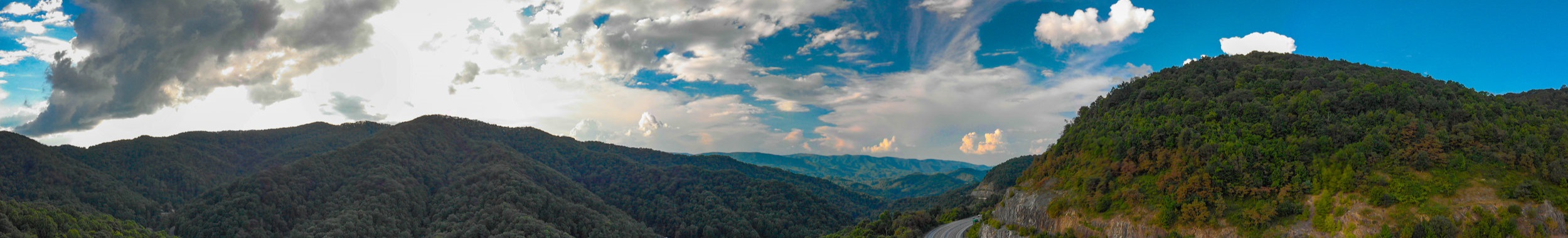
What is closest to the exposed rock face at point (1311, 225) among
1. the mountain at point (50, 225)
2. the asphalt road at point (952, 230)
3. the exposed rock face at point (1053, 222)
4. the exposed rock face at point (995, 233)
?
the exposed rock face at point (1053, 222)

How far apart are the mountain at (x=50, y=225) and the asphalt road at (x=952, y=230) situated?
6199 inches

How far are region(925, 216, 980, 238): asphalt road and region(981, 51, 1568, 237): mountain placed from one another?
492 inches

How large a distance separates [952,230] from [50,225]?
555ft

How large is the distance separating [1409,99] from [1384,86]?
6096 millimetres

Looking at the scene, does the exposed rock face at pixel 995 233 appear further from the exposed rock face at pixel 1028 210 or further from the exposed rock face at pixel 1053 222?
the exposed rock face at pixel 1028 210

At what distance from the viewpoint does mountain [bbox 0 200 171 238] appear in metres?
118

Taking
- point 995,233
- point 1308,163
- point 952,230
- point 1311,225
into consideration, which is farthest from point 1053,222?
point 952,230

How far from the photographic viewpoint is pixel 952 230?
110m

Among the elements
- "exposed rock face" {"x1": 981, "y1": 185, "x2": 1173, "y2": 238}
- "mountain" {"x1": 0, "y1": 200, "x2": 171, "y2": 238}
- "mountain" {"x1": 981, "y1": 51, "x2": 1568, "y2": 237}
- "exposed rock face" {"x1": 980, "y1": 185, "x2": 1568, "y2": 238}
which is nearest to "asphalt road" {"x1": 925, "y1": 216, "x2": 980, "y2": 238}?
"exposed rock face" {"x1": 981, "y1": 185, "x2": 1173, "y2": 238}

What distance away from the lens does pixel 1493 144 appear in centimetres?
5931

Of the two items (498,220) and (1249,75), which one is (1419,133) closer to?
(1249,75)

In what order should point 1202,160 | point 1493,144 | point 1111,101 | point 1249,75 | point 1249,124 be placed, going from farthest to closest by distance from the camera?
point 1111,101, point 1249,75, point 1249,124, point 1202,160, point 1493,144

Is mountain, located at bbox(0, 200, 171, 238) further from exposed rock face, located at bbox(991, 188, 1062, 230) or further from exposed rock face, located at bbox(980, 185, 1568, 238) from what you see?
exposed rock face, located at bbox(980, 185, 1568, 238)

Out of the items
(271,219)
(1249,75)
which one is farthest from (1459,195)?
(271,219)
